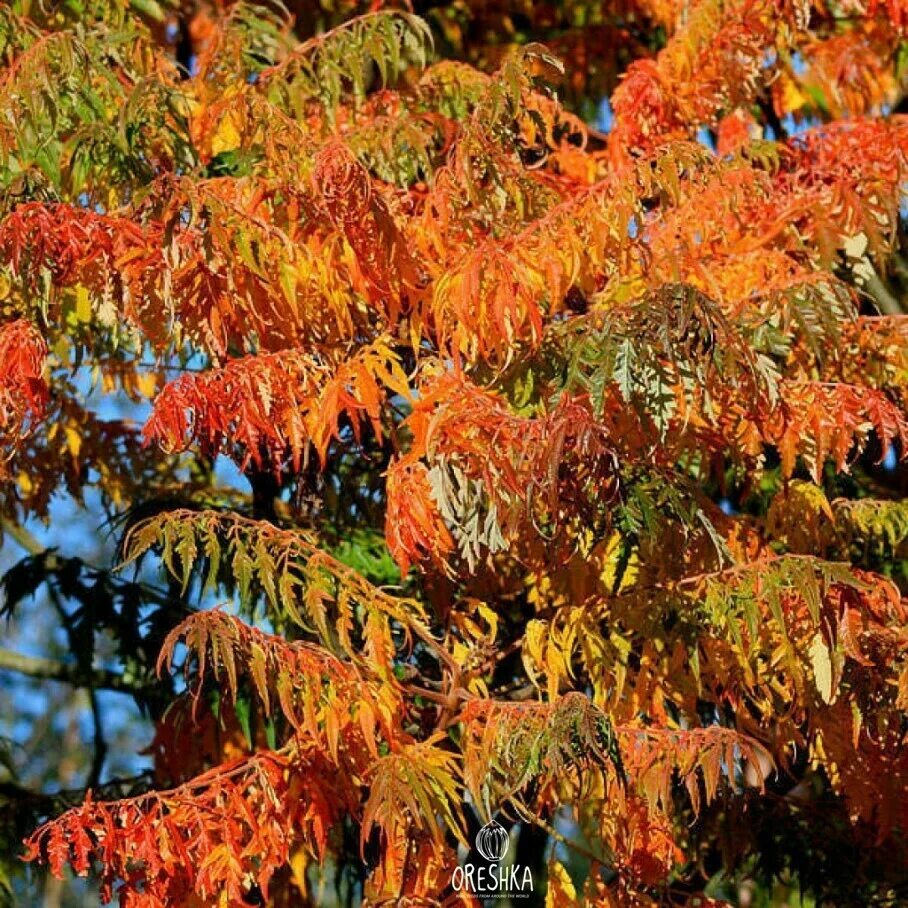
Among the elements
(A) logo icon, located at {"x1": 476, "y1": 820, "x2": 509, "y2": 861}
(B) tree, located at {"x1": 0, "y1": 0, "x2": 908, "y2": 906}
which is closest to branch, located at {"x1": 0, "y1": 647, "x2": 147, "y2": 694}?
(B) tree, located at {"x1": 0, "y1": 0, "x2": 908, "y2": 906}

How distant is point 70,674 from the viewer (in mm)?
6473

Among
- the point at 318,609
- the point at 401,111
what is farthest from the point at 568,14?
the point at 318,609

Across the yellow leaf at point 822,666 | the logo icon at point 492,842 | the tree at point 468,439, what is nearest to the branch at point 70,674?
the tree at point 468,439

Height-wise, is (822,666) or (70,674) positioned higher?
(70,674)

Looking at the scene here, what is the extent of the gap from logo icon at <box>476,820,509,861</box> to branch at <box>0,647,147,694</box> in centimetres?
159

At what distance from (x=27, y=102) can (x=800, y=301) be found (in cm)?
209

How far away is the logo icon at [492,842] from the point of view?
4766mm

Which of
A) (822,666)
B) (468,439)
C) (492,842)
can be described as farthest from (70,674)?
(822,666)

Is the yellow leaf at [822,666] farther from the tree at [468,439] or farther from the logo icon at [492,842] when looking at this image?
the logo icon at [492,842]

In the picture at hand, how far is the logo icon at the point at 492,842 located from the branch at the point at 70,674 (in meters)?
1.59

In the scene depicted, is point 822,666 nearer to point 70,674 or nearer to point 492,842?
point 492,842

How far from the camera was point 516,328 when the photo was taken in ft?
13.7

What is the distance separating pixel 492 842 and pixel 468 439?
1.39m

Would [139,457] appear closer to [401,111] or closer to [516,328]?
[401,111]
